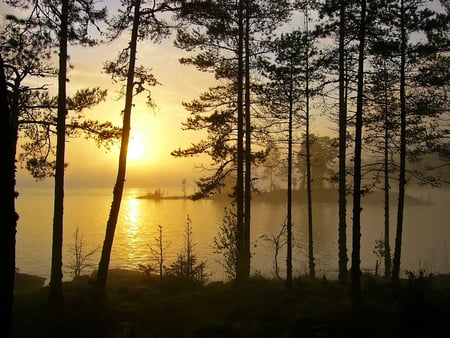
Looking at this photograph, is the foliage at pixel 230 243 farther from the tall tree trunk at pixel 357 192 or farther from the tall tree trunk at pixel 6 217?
the tall tree trunk at pixel 6 217

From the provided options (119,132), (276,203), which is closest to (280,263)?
(119,132)

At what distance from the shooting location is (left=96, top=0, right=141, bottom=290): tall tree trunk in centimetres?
1238

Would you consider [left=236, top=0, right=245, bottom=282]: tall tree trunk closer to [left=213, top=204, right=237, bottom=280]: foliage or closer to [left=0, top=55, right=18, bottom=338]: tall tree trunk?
[left=213, top=204, right=237, bottom=280]: foliage

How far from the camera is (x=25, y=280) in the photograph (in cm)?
2906

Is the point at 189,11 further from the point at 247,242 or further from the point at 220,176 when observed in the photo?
the point at 247,242

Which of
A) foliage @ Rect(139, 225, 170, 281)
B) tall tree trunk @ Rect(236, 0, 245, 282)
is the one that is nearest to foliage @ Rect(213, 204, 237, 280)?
tall tree trunk @ Rect(236, 0, 245, 282)

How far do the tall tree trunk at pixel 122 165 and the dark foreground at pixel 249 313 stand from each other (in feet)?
3.08

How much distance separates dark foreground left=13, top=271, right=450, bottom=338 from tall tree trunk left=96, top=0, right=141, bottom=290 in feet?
3.08

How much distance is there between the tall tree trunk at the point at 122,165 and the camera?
12.4m

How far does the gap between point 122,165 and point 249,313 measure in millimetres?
6266

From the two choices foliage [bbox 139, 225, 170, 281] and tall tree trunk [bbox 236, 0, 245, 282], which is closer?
tall tree trunk [bbox 236, 0, 245, 282]

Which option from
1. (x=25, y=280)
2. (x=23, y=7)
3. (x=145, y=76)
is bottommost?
(x=25, y=280)

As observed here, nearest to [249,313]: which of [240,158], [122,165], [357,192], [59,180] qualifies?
[357,192]

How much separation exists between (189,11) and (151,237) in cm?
4015
